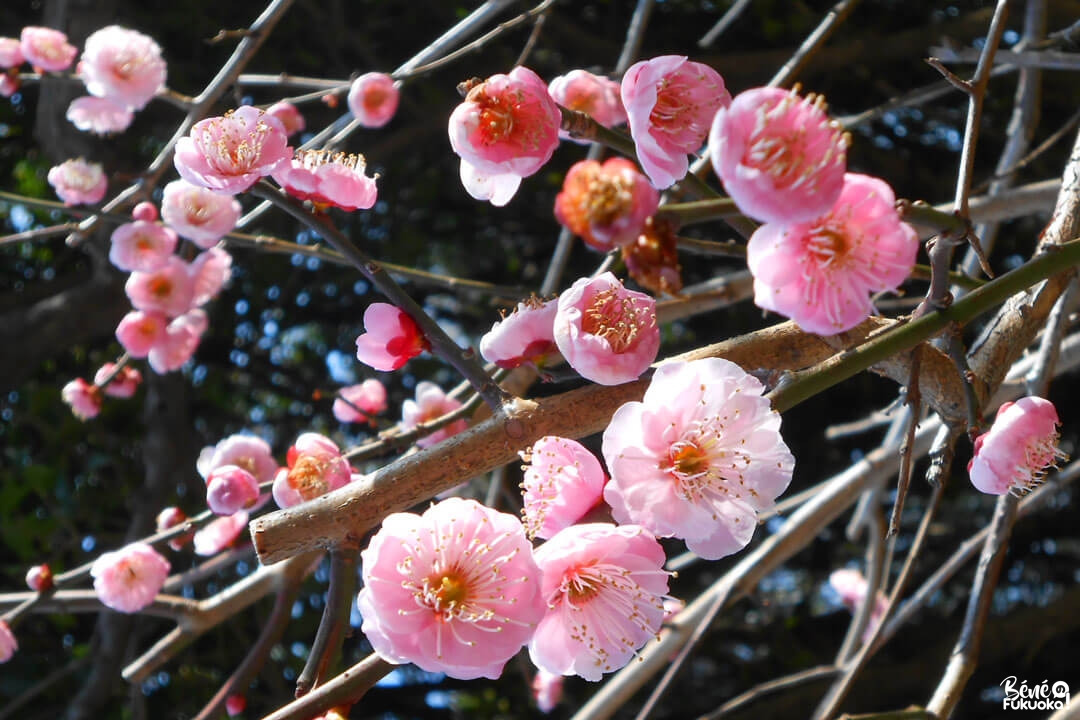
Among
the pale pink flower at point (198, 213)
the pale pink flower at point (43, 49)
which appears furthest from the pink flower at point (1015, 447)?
the pale pink flower at point (43, 49)

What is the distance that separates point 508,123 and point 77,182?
3.82ft

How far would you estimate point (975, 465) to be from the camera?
613 mm

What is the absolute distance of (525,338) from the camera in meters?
0.64

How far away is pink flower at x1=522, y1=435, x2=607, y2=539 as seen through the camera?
0.52 metres

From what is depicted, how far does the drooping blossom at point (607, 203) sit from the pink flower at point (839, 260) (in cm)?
10

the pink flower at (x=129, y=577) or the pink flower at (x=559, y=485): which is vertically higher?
the pink flower at (x=559, y=485)

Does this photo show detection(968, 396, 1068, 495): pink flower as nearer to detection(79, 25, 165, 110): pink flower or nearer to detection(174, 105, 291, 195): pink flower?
detection(174, 105, 291, 195): pink flower

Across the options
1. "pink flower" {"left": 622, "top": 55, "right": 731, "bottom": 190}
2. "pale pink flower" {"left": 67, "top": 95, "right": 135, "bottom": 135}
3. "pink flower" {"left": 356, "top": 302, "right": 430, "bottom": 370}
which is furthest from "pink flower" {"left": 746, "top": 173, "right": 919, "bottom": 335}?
"pale pink flower" {"left": 67, "top": 95, "right": 135, "bottom": 135}

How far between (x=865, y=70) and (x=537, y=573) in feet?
7.11

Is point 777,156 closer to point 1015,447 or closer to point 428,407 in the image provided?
point 1015,447

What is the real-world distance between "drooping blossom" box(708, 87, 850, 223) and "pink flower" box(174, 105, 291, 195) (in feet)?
1.22

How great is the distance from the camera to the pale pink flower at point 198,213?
1.09m

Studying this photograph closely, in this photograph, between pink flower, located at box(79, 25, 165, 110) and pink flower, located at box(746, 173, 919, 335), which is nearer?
pink flower, located at box(746, 173, 919, 335)

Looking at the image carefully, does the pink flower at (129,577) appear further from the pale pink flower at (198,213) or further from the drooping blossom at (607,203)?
the drooping blossom at (607,203)
